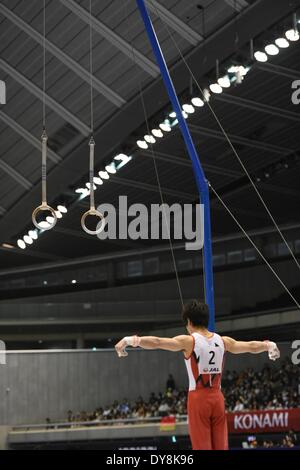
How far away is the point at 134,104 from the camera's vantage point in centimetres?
2470

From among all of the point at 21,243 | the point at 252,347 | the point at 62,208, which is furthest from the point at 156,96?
the point at 252,347

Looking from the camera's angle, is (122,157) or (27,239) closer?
(122,157)

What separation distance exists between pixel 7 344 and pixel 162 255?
25.1 feet

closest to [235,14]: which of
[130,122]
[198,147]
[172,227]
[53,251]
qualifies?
[130,122]

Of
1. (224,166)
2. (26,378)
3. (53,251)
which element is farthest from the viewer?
(53,251)

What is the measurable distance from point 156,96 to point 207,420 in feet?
59.9

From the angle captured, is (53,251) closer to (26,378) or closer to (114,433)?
(26,378)

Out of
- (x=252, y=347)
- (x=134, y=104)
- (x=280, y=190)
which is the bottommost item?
(x=252, y=347)

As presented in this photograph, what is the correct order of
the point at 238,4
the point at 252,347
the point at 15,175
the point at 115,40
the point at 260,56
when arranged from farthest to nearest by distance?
the point at 15,175, the point at 115,40, the point at 260,56, the point at 238,4, the point at 252,347

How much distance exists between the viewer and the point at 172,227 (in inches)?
1395

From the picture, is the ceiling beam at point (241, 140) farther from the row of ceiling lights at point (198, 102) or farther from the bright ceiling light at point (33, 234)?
the bright ceiling light at point (33, 234)

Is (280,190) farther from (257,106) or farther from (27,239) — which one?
(27,239)

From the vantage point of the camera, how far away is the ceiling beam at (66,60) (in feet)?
75.9

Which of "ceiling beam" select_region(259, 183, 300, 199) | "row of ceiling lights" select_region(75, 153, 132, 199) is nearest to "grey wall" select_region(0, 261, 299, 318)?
"ceiling beam" select_region(259, 183, 300, 199)
